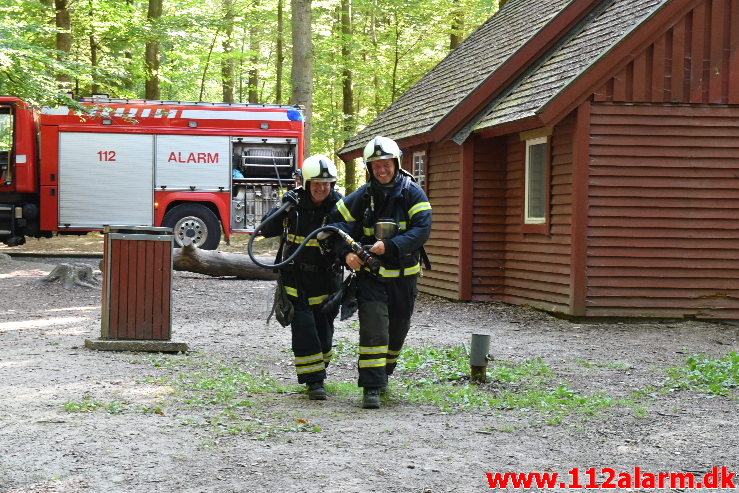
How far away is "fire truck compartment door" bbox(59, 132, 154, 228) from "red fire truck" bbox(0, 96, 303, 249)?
0.02 m

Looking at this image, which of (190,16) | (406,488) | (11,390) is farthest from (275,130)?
(406,488)

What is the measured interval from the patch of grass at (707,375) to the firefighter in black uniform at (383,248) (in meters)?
2.59

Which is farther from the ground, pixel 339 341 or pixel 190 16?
pixel 190 16

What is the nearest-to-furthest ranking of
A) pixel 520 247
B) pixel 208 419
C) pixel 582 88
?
pixel 208 419, pixel 582 88, pixel 520 247

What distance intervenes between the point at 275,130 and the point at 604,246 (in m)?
10.5

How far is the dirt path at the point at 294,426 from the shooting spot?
16.5 ft

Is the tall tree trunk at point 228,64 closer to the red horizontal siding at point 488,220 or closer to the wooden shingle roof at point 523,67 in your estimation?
the wooden shingle roof at point 523,67

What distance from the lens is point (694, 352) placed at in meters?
10.3

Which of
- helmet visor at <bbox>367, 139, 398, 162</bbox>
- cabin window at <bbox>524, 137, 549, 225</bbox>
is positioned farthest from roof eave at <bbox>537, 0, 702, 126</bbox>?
helmet visor at <bbox>367, 139, 398, 162</bbox>

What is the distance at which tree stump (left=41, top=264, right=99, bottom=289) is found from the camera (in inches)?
598

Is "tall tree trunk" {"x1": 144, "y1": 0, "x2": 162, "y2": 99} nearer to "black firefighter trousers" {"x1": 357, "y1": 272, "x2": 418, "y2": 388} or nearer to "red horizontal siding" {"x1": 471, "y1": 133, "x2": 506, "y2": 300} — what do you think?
"red horizontal siding" {"x1": 471, "y1": 133, "x2": 506, "y2": 300}

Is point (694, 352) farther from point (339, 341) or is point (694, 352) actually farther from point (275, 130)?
point (275, 130)

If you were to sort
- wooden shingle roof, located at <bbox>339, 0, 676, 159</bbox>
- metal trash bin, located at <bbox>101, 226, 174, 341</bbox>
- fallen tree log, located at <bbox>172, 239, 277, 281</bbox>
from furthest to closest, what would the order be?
fallen tree log, located at <bbox>172, 239, 277, 281</bbox> < wooden shingle roof, located at <bbox>339, 0, 676, 159</bbox> < metal trash bin, located at <bbox>101, 226, 174, 341</bbox>

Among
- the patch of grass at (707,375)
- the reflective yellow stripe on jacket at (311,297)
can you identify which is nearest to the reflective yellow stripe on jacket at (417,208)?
the reflective yellow stripe on jacket at (311,297)
